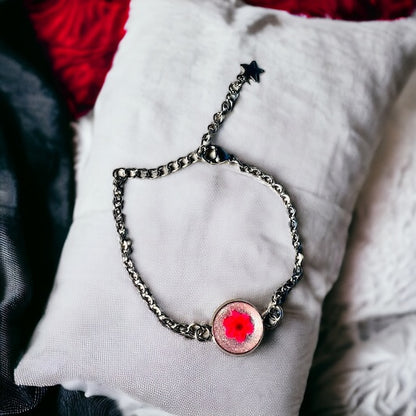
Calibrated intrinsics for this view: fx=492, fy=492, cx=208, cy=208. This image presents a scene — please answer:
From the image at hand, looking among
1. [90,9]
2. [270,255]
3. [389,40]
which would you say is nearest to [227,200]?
[270,255]

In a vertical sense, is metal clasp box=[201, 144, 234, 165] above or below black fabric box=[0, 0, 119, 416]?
above

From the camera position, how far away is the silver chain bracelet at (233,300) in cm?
51

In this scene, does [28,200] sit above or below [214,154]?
below

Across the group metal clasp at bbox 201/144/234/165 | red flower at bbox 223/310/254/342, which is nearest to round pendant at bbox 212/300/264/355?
red flower at bbox 223/310/254/342

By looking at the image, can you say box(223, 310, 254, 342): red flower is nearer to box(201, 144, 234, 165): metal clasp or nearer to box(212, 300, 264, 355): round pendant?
box(212, 300, 264, 355): round pendant

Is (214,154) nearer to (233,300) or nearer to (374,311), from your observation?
(233,300)

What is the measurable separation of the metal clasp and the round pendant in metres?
0.16

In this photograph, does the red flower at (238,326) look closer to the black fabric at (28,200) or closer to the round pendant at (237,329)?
the round pendant at (237,329)

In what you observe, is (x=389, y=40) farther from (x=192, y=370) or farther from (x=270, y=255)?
(x=192, y=370)

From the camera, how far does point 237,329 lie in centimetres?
50

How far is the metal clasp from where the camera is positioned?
0.55 meters

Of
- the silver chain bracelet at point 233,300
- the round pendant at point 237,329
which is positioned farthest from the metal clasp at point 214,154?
the round pendant at point 237,329

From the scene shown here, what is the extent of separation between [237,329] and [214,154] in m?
0.19

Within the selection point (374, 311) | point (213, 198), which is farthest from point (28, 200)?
point (374, 311)
